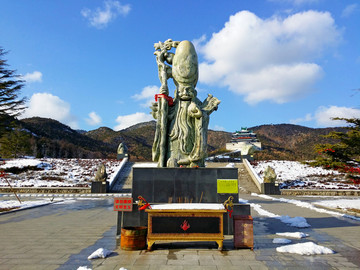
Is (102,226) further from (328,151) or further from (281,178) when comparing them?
(281,178)

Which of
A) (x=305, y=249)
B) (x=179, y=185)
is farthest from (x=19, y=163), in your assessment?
(x=305, y=249)

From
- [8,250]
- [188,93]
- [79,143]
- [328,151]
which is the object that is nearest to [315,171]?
[328,151]

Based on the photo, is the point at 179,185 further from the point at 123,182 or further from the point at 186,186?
the point at 123,182

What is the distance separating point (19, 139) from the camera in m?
32.4

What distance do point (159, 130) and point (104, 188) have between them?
1110 centimetres

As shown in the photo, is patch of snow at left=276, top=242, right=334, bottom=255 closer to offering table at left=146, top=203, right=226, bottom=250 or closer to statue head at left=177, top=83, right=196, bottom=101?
offering table at left=146, top=203, right=226, bottom=250

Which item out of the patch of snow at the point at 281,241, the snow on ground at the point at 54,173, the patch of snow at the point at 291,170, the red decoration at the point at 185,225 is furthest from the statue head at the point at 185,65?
the patch of snow at the point at 291,170

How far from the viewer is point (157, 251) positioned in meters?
4.59

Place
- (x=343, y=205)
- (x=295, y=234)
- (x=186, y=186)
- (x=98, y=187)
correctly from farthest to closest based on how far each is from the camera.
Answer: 1. (x=98, y=187)
2. (x=343, y=205)
3. (x=186, y=186)
4. (x=295, y=234)

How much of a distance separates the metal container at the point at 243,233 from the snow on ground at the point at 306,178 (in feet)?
51.1

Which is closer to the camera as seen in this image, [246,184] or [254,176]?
[246,184]

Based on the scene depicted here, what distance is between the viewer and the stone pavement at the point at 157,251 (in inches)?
153

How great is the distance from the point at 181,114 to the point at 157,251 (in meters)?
3.96

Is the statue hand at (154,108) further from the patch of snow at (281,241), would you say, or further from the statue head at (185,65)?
the patch of snow at (281,241)
